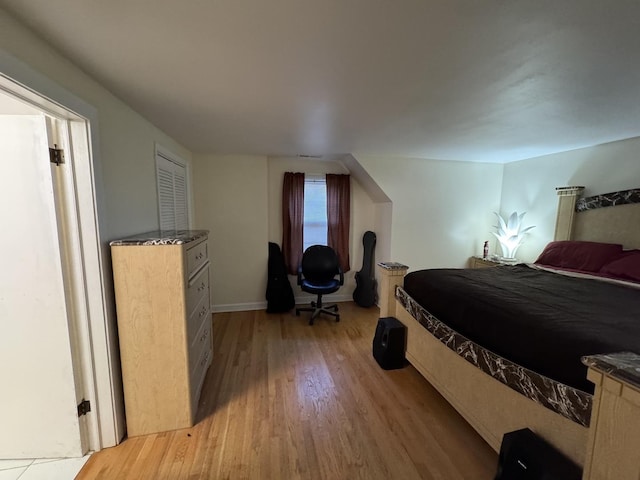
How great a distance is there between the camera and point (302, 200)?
12.6 ft

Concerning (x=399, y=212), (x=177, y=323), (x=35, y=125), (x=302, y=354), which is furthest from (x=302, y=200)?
(x=35, y=125)

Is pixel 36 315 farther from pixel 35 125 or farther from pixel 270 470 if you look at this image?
pixel 270 470

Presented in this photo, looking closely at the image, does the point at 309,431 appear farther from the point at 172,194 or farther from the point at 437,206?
the point at 437,206

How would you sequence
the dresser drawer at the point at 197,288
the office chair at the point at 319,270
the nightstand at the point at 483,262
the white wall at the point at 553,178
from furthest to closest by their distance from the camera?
the nightstand at the point at 483,262, the office chair at the point at 319,270, the white wall at the point at 553,178, the dresser drawer at the point at 197,288

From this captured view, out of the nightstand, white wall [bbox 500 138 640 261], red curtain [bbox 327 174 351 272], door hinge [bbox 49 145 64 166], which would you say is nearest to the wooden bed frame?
white wall [bbox 500 138 640 261]

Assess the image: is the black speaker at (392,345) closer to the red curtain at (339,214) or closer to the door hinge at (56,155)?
the red curtain at (339,214)

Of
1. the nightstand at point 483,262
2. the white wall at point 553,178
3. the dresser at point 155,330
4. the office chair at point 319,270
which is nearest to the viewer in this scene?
the dresser at point 155,330

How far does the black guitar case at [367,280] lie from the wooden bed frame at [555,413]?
3.96 ft

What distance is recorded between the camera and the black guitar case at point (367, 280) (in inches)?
154

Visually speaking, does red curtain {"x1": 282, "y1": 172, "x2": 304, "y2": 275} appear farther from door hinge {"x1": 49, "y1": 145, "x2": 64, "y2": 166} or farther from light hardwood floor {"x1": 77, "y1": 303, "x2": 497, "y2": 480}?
door hinge {"x1": 49, "y1": 145, "x2": 64, "y2": 166}

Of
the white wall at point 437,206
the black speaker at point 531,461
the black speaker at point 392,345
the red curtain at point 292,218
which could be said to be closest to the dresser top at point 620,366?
the black speaker at point 531,461

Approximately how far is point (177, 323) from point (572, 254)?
148 inches

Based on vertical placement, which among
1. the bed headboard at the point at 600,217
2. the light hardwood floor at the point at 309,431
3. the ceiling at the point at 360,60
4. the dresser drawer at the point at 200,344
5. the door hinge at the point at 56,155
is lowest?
the light hardwood floor at the point at 309,431

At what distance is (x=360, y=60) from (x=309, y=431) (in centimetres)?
219
